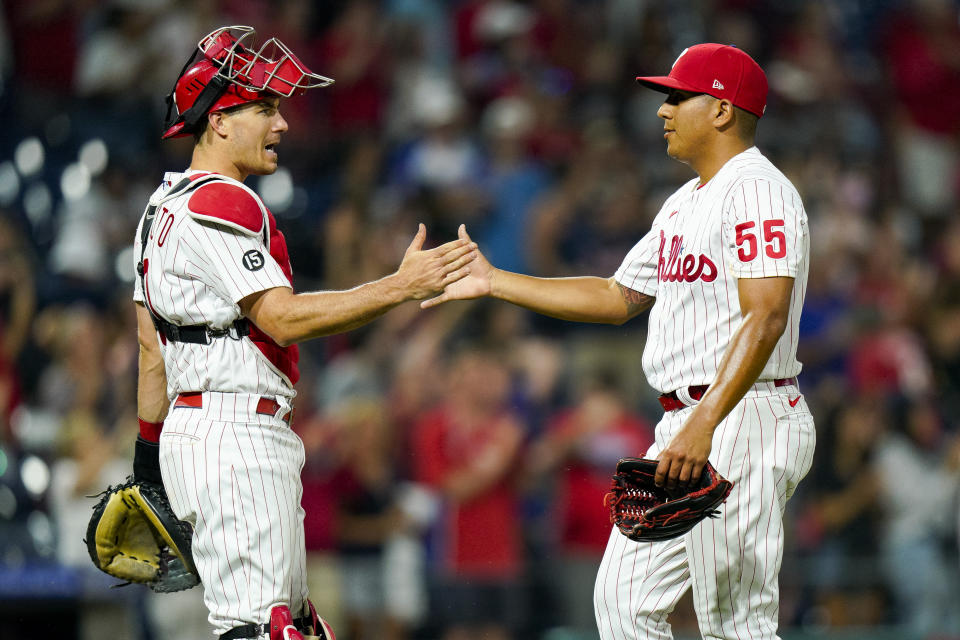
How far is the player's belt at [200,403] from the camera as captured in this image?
161 inches

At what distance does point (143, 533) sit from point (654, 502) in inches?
71.3

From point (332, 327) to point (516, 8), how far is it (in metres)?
7.72

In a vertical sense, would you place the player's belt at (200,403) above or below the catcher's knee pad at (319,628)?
above

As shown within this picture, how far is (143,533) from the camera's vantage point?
4.53 m

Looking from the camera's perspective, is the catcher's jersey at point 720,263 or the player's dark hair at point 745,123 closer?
the catcher's jersey at point 720,263

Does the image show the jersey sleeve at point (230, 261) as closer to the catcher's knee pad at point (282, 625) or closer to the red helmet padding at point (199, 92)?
the red helmet padding at point (199, 92)

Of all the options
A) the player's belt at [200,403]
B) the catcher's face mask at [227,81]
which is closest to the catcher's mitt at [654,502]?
the player's belt at [200,403]

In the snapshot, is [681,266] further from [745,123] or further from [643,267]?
[745,123]

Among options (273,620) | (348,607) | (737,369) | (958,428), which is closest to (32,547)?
(348,607)

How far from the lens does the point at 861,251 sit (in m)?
10.0

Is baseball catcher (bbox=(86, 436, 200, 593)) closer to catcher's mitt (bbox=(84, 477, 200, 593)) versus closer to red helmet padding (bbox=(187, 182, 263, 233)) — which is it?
catcher's mitt (bbox=(84, 477, 200, 593))

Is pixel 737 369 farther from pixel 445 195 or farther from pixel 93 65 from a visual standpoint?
pixel 93 65

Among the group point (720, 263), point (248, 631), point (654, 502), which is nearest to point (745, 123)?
point (720, 263)

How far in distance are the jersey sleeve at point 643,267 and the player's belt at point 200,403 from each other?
1.38 m
